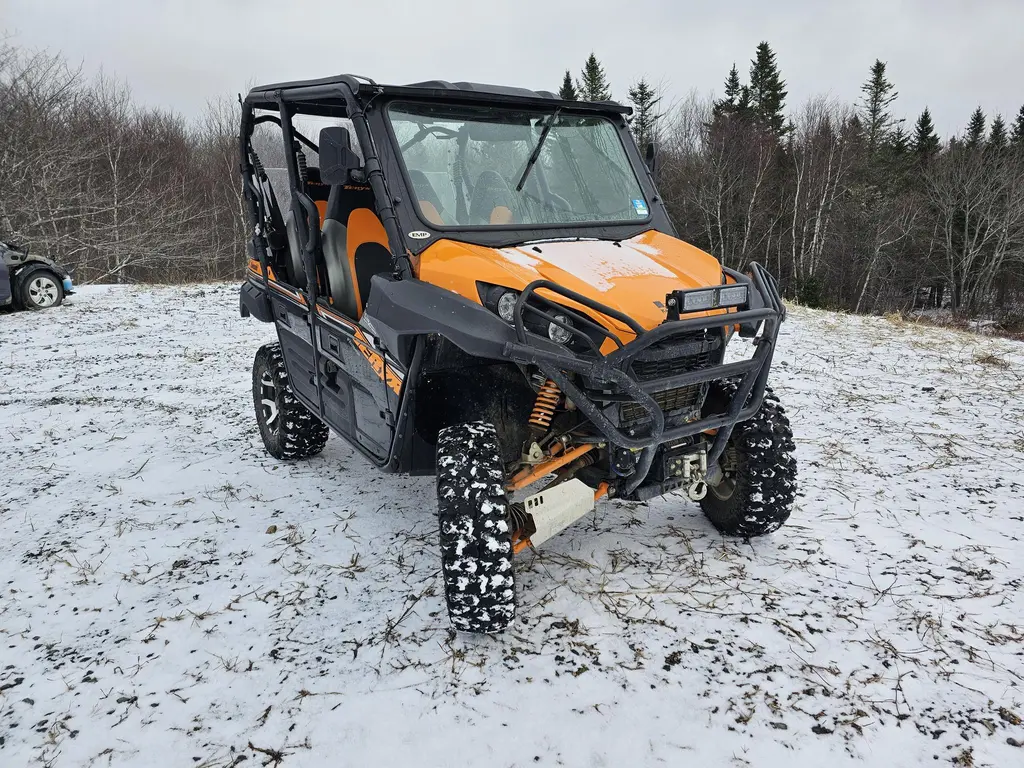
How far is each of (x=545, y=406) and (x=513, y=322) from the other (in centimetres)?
57

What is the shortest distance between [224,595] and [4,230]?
21593mm

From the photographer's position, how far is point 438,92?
3266 millimetres

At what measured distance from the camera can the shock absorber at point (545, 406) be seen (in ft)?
9.83

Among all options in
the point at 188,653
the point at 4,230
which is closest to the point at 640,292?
the point at 188,653

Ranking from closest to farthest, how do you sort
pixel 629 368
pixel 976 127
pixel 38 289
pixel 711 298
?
pixel 629 368, pixel 711 298, pixel 38 289, pixel 976 127

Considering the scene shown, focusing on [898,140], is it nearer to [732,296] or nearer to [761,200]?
[761,200]

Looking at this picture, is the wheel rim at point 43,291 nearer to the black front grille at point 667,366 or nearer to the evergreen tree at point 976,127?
the black front grille at point 667,366

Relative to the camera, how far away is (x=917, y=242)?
111ft

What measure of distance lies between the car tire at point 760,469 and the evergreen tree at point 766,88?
36642 mm

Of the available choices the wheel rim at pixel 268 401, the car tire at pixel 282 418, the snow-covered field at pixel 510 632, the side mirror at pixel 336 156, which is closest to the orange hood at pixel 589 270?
the side mirror at pixel 336 156

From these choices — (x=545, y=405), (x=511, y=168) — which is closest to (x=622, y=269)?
(x=545, y=405)

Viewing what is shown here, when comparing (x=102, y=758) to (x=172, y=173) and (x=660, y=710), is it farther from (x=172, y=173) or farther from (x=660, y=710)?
(x=172, y=173)

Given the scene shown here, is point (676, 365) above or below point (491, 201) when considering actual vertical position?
below

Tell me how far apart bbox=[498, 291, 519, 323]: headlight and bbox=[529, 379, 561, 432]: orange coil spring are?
433 millimetres
